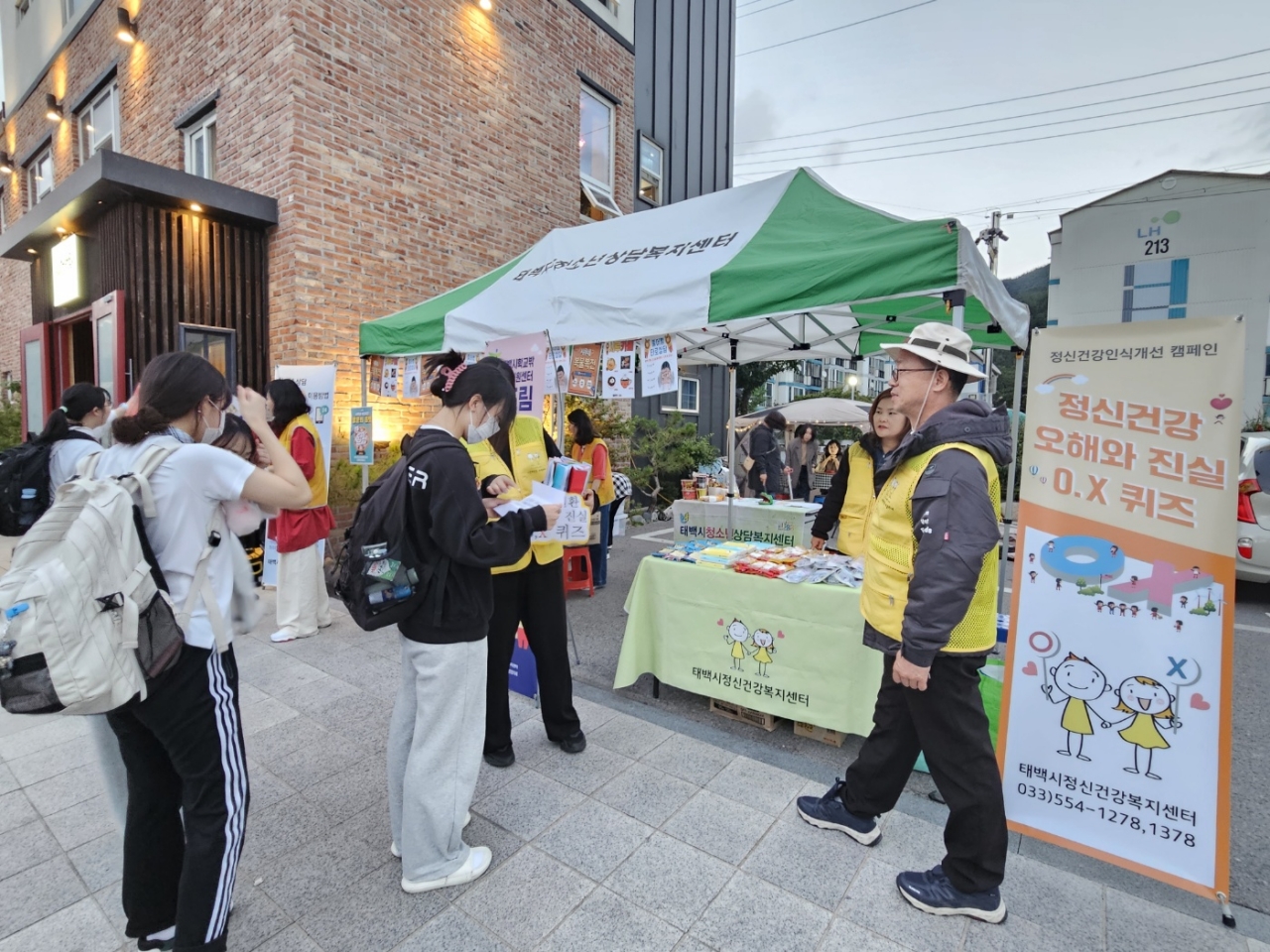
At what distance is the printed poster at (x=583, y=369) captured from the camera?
15.2 ft

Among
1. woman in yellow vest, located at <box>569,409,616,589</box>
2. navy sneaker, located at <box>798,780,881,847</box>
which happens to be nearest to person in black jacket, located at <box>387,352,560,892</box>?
navy sneaker, located at <box>798,780,881,847</box>

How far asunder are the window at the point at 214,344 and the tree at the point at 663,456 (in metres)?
5.88

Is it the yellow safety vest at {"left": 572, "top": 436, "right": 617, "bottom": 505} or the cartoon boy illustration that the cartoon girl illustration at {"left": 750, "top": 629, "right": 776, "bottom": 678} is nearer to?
the cartoon boy illustration

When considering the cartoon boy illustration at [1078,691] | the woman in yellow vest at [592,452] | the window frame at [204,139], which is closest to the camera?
the cartoon boy illustration at [1078,691]

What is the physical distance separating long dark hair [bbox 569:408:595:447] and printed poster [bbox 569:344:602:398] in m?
0.80

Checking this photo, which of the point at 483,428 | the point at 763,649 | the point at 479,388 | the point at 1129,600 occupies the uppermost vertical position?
the point at 479,388

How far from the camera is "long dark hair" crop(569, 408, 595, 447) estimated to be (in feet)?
18.1

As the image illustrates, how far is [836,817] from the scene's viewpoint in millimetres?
2535

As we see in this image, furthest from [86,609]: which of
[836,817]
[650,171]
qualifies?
[650,171]

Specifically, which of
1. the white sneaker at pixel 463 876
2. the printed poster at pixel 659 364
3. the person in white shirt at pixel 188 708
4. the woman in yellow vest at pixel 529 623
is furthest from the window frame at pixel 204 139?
the white sneaker at pixel 463 876

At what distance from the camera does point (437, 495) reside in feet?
6.42

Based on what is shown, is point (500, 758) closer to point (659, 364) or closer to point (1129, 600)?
point (659, 364)

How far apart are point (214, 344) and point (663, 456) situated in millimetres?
6633

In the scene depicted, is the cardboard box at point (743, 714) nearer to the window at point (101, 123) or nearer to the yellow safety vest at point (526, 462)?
the yellow safety vest at point (526, 462)
